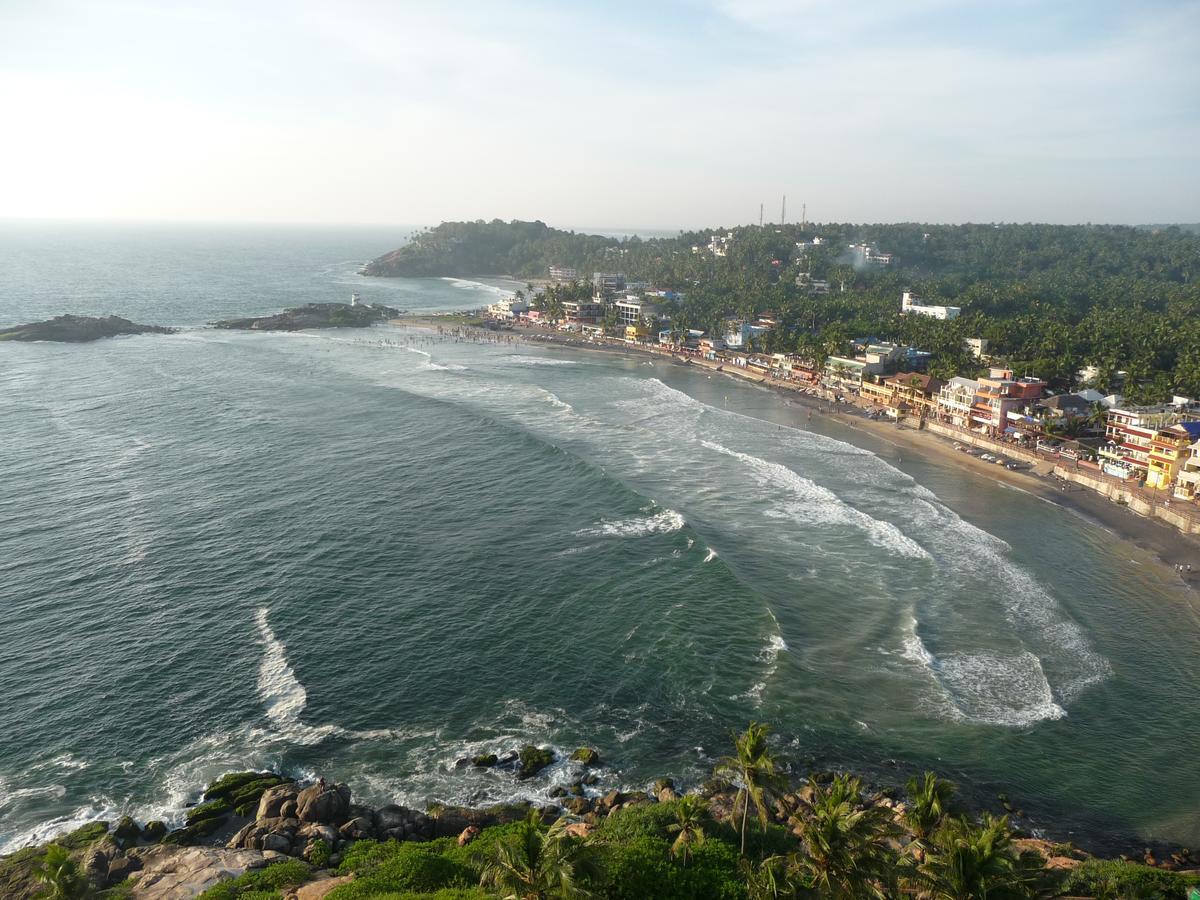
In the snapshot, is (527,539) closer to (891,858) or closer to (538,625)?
(538,625)

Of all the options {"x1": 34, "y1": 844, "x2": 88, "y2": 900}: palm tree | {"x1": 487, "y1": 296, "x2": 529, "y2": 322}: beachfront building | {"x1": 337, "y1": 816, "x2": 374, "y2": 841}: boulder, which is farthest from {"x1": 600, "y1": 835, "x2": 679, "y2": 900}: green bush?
{"x1": 487, "y1": 296, "x2": 529, "y2": 322}: beachfront building

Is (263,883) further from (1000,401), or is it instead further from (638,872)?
(1000,401)

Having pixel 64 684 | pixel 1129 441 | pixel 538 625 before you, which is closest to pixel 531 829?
pixel 538 625

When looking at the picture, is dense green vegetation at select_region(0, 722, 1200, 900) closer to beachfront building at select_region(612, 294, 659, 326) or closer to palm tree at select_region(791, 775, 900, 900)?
palm tree at select_region(791, 775, 900, 900)

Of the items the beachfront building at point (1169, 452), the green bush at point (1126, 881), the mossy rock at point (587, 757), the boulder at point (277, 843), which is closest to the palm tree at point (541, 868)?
the boulder at point (277, 843)

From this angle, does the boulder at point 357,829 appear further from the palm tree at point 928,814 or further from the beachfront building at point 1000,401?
the beachfront building at point 1000,401

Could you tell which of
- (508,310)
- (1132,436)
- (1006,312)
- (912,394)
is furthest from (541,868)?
(508,310)
